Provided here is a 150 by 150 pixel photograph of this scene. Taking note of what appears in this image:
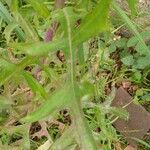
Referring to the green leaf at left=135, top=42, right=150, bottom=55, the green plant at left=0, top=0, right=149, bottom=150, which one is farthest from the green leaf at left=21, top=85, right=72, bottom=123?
the green leaf at left=135, top=42, right=150, bottom=55

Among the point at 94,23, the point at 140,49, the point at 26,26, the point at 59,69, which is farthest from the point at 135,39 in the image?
the point at 94,23

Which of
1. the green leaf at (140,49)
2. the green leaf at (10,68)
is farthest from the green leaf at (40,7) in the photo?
the green leaf at (140,49)

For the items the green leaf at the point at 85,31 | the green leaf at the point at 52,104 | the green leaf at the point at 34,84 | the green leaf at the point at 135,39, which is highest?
the green leaf at the point at 135,39

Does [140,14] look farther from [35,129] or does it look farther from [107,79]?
[35,129]

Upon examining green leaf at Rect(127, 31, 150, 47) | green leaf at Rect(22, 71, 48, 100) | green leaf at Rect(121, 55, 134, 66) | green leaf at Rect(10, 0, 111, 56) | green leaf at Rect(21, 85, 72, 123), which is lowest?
green leaf at Rect(21, 85, 72, 123)

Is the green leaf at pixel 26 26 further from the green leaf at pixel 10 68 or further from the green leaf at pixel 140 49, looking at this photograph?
the green leaf at pixel 140 49

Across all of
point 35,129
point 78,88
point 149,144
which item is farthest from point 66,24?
point 149,144

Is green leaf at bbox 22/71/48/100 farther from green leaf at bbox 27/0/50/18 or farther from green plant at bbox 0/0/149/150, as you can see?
green leaf at bbox 27/0/50/18

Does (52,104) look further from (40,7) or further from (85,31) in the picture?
(40,7)

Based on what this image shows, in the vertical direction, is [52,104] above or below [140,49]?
below
